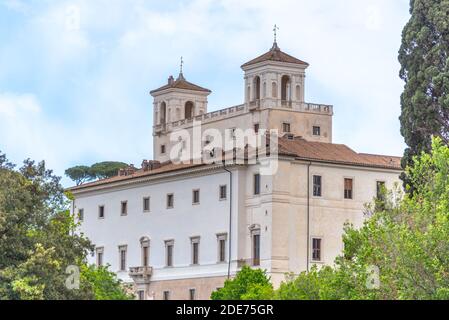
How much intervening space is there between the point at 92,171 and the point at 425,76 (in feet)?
222

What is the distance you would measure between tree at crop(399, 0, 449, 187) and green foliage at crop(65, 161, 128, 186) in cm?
6378

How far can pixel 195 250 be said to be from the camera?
239ft

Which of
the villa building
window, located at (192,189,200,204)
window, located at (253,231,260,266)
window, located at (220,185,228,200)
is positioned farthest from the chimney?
window, located at (253,231,260,266)

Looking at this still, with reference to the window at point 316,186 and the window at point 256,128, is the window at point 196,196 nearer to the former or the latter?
the window at point 316,186

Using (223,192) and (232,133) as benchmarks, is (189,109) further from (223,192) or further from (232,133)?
(223,192)

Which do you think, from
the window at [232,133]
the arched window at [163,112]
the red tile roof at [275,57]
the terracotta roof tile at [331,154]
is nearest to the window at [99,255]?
the window at [232,133]

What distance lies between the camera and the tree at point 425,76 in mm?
49906

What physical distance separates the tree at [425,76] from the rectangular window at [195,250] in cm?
2201

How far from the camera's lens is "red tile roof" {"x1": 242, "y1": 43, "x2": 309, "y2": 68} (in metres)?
79.9

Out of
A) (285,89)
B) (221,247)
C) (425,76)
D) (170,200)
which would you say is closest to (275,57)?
(285,89)

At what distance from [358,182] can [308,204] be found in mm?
3538

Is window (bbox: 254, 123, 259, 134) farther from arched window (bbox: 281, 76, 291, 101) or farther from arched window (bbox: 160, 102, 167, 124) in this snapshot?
arched window (bbox: 160, 102, 167, 124)

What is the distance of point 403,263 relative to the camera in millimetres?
32312
